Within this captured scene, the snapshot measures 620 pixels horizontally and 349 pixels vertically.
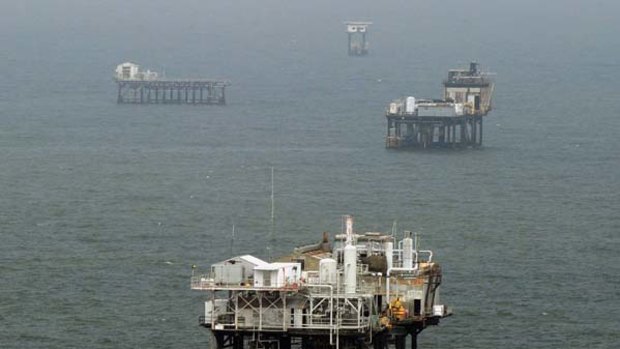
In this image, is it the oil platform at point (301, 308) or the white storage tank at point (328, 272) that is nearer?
the oil platform at point (301, 308)

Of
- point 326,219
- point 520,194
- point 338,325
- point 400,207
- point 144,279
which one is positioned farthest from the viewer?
point 520,194

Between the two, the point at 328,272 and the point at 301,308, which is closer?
the point at 301,308

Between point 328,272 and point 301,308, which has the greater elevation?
point 328,272

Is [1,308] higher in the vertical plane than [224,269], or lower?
lower

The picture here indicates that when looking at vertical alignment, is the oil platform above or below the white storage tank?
below

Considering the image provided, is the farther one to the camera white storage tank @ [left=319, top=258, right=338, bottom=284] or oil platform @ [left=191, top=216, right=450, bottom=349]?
white storage tank @ [left=319, top=258, right=338, bottom=284]

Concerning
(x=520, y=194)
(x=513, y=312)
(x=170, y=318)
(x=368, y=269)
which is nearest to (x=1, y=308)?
(x=170, y=318)

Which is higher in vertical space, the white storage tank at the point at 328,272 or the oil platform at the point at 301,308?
the white storage tank at the point at 328,272

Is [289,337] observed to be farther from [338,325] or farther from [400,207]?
[400,207]
